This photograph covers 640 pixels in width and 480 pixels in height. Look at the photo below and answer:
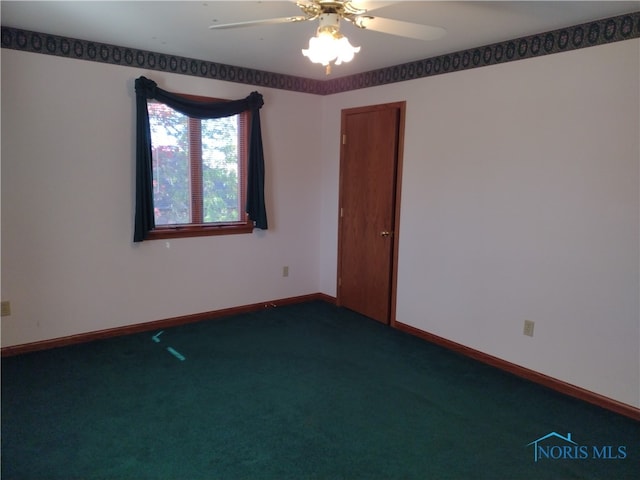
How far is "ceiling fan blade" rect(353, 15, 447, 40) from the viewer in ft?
6.82

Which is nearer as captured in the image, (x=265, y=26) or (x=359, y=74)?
(x=265, y=26)

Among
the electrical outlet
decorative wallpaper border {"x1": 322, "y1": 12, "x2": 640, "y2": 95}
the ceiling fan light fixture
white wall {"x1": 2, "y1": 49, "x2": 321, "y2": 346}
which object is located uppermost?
decorative wallpaper border {"x1": 322, "y1": 12, "x2": 640, "y2": 95}

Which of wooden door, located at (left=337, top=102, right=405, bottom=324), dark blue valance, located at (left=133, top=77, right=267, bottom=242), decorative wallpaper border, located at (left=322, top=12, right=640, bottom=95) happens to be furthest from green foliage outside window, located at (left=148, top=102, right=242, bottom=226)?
decorative wallpaper border, located at (left=322, top=12, right=640, bottom=95)

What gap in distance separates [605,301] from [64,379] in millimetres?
3735

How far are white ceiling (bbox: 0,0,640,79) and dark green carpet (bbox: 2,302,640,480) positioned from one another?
2.28 meters

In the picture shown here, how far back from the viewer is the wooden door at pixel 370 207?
422 centimetres

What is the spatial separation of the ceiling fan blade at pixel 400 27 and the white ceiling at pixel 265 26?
143mm

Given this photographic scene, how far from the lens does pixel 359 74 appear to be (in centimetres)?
442

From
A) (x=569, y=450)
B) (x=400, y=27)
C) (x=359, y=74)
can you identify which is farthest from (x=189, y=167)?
(x=569, y=450)

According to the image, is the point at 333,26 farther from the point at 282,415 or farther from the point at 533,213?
the point at 282,415

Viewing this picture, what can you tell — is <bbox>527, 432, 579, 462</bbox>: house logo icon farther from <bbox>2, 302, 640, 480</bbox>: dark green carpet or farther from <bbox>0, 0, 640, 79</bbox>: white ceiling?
<bbox>0, 0, 640, 79</bbox>: white ceiling

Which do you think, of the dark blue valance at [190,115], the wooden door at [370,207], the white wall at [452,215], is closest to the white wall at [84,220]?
the white wall at [452,215]

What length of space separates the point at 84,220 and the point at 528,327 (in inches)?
143

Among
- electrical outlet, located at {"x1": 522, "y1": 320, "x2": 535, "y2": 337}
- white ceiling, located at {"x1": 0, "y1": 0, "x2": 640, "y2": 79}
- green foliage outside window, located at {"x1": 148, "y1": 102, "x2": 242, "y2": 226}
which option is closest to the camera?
white ceiling, located at {"x1": 0, "y1": 0, "x2": 640, "y2": 79}
